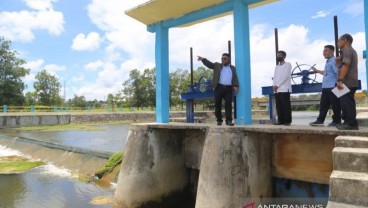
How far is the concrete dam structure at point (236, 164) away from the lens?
2.97 m

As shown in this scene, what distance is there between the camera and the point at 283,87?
5.11 metres

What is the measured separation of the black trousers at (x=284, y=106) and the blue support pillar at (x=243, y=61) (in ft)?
1.79

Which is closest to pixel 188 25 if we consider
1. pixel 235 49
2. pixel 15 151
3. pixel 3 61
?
pixel 235 49

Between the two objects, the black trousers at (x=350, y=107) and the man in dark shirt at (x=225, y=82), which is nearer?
the black trousers at (x=350, y=107)

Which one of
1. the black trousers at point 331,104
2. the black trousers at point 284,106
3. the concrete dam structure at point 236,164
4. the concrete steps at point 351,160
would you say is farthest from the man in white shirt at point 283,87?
the concrete steps at point 351,160

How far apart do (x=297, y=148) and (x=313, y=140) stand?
1.12ft

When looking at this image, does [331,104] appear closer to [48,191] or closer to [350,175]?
[350,175]

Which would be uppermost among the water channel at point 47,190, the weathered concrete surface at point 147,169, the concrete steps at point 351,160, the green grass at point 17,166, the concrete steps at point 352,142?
the concrete steps at point 352,142

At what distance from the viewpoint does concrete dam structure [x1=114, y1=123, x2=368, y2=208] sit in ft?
9.74

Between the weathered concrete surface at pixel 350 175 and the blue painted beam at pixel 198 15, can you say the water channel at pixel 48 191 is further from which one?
the weathered concrete surface at pixel 350 175

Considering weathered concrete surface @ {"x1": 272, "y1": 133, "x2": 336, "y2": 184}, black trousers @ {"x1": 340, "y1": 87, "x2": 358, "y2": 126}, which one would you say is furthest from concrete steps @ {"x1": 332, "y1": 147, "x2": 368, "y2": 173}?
weathered concrete surface @ {"x1": 272, "y1": 133, "x2": 336, "y2": 184}

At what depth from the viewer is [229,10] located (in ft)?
19.4

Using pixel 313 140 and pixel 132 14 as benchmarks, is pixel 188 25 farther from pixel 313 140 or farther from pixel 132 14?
pixel 313 140

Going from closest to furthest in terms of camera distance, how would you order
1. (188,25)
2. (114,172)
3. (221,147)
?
(221,147) < (188,25) < (114,172)
